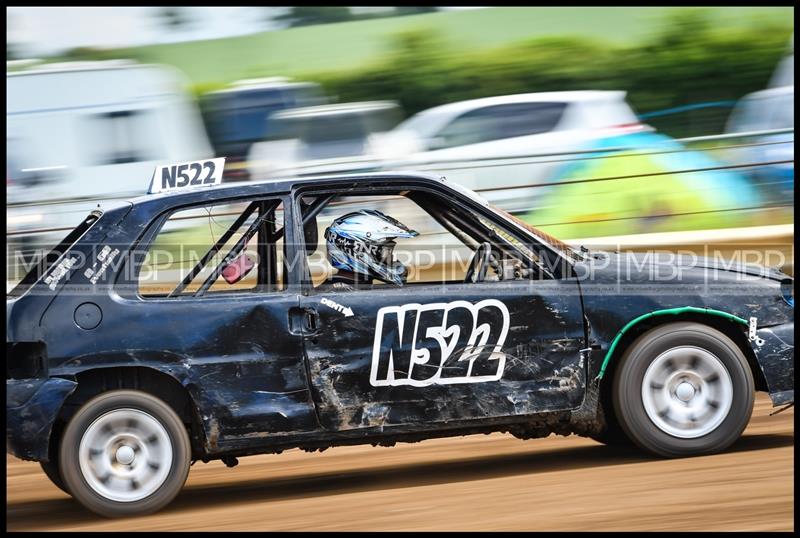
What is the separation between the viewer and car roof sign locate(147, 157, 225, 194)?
6.25 meters

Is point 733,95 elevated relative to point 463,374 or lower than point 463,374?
elevated

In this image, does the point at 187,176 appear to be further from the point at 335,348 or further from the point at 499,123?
the point at 499,123

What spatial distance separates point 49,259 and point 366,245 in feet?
5.62

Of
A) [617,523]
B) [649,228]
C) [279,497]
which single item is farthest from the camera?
[649,228]

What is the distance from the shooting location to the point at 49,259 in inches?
237

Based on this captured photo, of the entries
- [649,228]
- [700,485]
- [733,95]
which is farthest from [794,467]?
[733,95]

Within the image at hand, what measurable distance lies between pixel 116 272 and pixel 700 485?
3.19 meters

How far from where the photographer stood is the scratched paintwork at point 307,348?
5.77m

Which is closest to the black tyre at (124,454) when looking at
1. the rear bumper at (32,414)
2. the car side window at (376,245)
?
the rear bumper at (32,414)

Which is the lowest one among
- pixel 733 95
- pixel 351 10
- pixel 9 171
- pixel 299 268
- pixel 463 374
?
pixel 463 374

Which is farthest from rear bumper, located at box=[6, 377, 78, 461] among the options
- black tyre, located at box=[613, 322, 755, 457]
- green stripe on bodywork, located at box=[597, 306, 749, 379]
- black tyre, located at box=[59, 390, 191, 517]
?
black tyre, located at box=[613, 322, 755, 457]

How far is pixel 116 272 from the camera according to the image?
5.90 meters

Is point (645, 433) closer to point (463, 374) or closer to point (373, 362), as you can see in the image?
point (463, 374)

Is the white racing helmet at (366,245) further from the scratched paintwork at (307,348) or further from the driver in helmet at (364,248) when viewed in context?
the scratched paintwork at (307,348)
